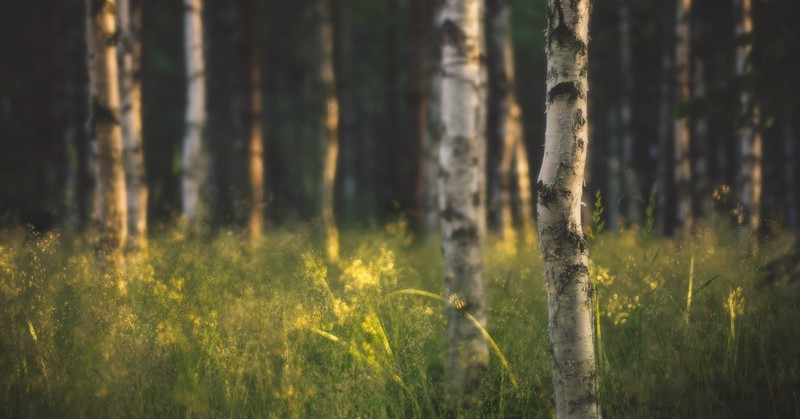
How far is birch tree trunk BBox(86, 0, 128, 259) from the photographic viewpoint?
6770 millimetres

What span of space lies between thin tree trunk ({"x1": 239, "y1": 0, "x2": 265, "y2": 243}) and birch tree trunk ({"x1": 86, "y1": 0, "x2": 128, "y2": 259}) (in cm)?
622

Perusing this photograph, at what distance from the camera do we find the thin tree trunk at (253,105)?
1320 centimetres

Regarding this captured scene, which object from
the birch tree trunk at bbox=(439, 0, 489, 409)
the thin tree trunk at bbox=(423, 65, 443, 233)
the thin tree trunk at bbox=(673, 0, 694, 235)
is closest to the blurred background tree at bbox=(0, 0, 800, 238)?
the thin tree trunk at bbox=(423, 65, 443, 233)

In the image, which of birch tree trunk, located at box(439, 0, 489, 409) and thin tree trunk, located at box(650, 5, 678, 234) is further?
thin tree trunk, located at box(650, 5, 678, 234)

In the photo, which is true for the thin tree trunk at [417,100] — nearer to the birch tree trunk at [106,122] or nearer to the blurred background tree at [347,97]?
the blurred background tree at [347,97]

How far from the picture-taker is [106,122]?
678cm

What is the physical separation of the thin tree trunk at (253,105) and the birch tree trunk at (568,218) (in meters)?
10.0

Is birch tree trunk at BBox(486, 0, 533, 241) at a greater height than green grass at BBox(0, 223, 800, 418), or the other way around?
birch tree trunk at BBox(486, 0, 533, 241)

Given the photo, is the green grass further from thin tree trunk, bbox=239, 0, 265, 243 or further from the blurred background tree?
thin tree trunk, bbox=239, 0, 265, 243

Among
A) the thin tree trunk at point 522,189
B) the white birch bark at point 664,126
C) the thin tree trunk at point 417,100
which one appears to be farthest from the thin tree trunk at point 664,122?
the thin tree trunk at point 417,100

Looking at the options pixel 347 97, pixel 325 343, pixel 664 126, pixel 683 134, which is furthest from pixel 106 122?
pixel 347 97

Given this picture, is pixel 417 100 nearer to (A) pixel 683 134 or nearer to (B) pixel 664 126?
(A) pixel 683 134

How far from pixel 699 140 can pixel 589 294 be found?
15.9m

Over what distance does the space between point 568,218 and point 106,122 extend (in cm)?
485
